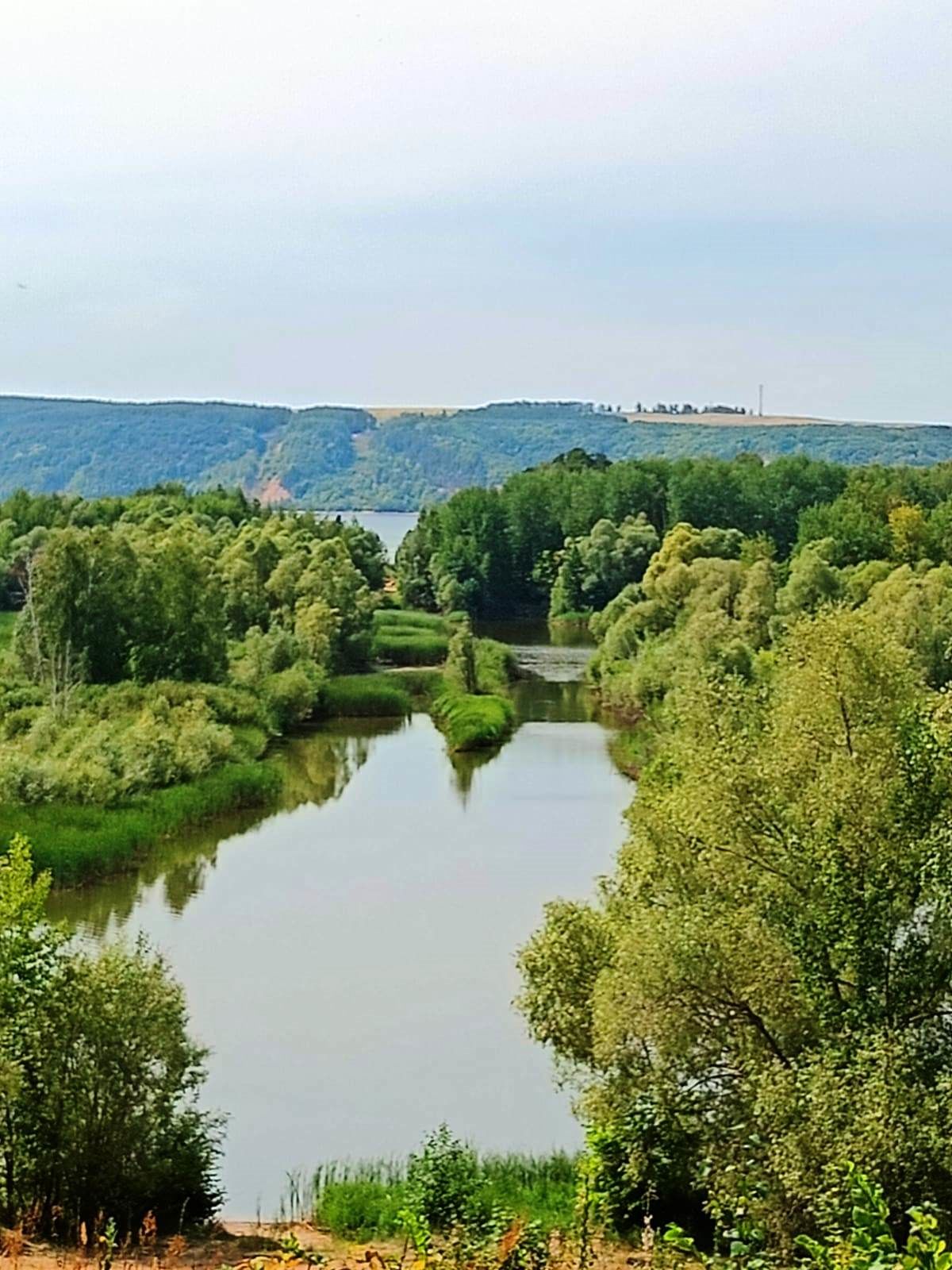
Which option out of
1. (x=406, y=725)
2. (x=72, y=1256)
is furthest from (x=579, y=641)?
(x=72, y=1256)

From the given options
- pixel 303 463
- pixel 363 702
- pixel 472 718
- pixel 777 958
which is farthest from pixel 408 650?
pixel 303 463

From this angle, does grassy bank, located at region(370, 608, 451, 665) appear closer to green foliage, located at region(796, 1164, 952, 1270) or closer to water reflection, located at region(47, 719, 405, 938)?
water reflection, located at region(47, 719, 405, 938)

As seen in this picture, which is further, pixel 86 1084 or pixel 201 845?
pixel 201 845

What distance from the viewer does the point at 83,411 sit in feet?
600

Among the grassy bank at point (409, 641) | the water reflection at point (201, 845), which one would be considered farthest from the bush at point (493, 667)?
the water reflection at point (201, 845)

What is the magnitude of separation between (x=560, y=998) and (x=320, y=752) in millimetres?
23487

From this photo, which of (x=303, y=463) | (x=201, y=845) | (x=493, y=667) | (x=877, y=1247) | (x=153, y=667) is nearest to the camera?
(x=877, y=1247)

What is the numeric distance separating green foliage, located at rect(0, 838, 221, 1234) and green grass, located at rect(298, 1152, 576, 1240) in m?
1.21

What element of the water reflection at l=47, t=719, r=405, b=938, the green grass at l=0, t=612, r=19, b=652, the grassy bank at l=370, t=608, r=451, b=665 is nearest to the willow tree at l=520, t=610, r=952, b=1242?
the water reflection at l=47, t=719, r=405, b=938

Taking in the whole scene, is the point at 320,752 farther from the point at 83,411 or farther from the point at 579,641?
the point at 83,411

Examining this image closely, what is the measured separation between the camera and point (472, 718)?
126 feet

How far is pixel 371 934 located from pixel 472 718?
16586 millimetres

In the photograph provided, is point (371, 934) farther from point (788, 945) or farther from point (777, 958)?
point (788, 945)

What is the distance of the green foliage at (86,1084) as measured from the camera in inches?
468
